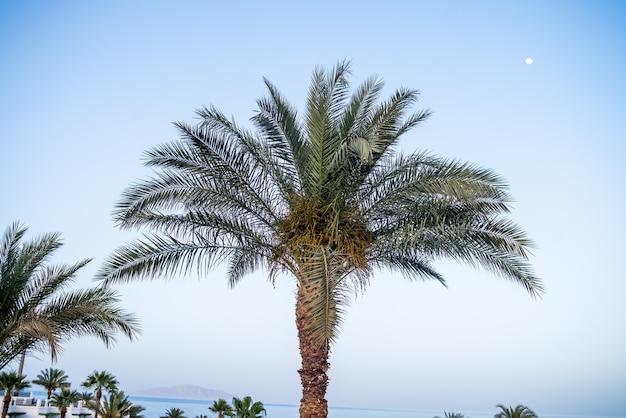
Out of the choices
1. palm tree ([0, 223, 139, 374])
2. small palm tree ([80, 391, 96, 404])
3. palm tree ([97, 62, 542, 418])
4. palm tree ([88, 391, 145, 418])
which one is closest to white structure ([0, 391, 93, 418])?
small palm tree ([80, 391, 96, 404])

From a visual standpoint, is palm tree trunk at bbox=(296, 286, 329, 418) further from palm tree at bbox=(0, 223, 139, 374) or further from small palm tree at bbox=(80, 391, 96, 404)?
small palm tree at bbox=(80, 391, 96, 404)

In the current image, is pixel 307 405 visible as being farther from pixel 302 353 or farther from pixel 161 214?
pixel 161 214

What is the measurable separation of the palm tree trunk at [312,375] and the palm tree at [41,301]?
503cm

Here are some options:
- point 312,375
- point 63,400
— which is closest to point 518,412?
point 312,375

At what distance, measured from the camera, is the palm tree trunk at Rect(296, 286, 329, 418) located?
11070 mm

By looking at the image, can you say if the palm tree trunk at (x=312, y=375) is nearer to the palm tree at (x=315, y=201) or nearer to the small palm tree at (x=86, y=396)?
the palm tree at (x=315, y=201)

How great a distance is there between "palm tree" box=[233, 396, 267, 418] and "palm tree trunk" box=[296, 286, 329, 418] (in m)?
23.2

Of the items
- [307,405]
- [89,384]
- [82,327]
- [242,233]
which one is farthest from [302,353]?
[89,384]

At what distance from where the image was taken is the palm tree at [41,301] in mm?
13578

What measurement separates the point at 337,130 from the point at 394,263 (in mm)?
3597

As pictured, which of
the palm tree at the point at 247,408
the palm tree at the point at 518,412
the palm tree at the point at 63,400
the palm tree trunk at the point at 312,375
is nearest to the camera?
the palm tree trunk at the point at 312,375

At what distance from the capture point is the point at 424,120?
1225 cm

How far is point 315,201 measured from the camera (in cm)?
1141

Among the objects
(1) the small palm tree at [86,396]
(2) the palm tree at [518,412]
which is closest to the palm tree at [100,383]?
(1) the small palm tree at [86,396]
